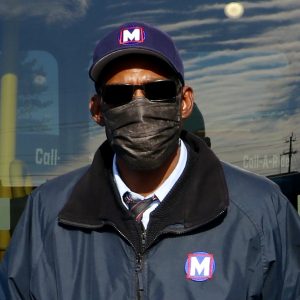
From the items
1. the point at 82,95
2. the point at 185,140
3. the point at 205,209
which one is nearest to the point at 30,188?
the point at 82,95

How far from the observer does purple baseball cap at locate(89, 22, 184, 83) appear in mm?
1754

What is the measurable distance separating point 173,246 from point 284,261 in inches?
11.7

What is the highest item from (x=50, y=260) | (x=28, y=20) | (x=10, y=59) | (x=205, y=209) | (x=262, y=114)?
(x=28, y=20)

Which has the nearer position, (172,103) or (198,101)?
(172,103)

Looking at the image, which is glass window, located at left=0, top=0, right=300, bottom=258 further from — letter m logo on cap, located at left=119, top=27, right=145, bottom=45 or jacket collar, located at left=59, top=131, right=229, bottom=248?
letter m logo on cap, located at left=119, top=27, right=145, bottom=45

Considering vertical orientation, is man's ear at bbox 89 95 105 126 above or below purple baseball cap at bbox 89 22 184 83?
below

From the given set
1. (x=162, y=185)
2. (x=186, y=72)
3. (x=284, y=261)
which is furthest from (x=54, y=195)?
(x=186, y=72)

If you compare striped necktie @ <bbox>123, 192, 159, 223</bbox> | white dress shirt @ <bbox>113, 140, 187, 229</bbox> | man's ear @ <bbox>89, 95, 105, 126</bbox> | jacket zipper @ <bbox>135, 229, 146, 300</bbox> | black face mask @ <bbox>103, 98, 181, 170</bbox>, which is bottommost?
jacket zipper @ <bbox>135, 229, 146, 300</bbox>

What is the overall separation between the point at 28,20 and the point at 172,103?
59.7 inches

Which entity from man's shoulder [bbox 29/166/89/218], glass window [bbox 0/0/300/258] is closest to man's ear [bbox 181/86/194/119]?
man's shoulder [bbox 29/166/89/218]

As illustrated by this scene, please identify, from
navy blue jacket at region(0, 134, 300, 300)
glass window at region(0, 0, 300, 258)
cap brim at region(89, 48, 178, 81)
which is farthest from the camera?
glass window at region(0, 0, 300, 258)

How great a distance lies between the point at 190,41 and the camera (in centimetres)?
305

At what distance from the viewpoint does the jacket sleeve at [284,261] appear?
165 centimetres

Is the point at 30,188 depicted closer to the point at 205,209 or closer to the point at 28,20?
the point at 28,20
